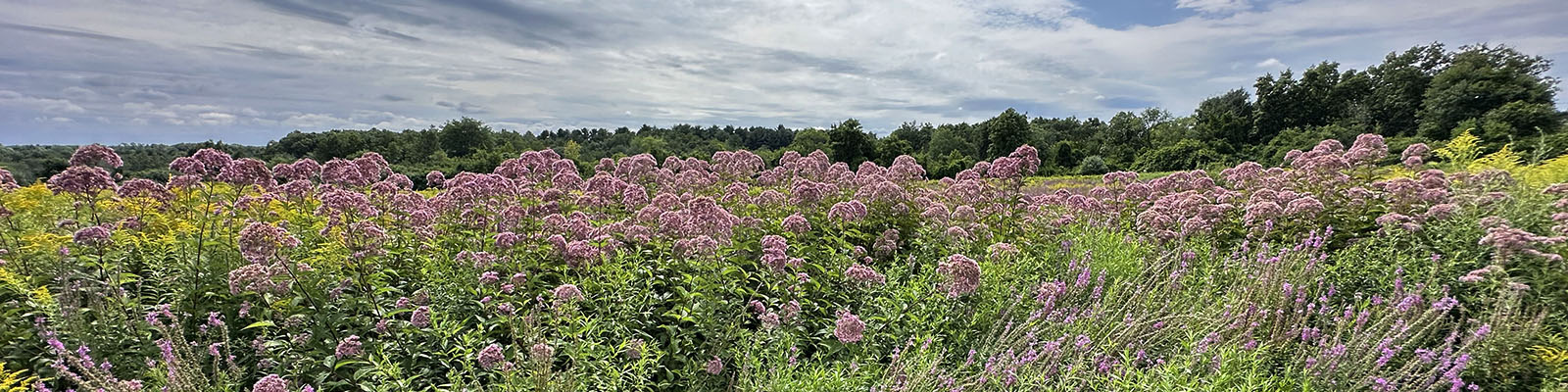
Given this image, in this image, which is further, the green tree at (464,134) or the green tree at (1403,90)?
the green tree at (464,134)

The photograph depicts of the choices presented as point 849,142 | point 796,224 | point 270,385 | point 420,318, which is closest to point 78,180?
point 420,318

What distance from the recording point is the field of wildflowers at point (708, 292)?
3143mm

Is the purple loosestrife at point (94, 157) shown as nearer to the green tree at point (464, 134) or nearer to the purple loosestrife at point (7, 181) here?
the purple loosestrife at point (7, 181)

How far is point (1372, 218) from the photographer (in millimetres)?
5891

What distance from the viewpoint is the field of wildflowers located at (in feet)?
10.3

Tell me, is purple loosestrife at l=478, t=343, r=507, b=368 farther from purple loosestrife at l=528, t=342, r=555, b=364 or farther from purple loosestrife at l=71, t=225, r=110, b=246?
purple loosestrife at l=71, t=225, r=110, b=246

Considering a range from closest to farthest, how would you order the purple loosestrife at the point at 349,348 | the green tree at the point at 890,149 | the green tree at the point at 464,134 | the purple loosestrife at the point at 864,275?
the purple loosestrife at the point at 349,348, the purple loosestrife at the point at 864,275, the green tree at the point at 890,149, the green tree at the point at 464,134

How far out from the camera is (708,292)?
373 cm

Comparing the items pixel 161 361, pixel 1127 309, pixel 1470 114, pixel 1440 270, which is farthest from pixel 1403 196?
pixel 1470 114

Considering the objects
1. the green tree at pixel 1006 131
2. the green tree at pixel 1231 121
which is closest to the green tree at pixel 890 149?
the green tree at pixel 1006 131

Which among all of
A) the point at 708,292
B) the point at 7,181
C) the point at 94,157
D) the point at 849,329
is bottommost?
the point at 849,329

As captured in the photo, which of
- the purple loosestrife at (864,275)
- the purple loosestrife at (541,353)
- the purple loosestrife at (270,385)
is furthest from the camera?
the purple loosestrife at (864,275)

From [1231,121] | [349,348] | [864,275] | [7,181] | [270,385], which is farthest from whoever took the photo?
[1231,121]

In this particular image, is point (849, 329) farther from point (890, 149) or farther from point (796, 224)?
point (890, 149)
